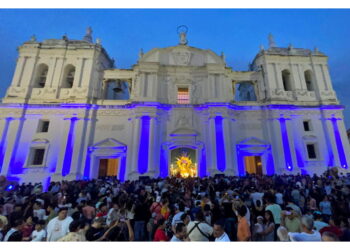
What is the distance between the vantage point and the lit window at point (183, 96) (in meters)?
20.9

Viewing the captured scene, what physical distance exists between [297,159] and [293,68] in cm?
999

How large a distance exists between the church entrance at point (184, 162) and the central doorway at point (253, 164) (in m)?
5.33

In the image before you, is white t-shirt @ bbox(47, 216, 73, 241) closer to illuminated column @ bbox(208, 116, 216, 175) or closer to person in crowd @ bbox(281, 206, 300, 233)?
person in crowd @ bbox(281, 206, 300, 233)

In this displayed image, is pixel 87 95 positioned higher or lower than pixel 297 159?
higher

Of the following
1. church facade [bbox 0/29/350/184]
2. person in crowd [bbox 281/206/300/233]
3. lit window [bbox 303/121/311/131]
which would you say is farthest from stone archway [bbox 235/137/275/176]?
person in crowd [bbox 281/206/300/233]

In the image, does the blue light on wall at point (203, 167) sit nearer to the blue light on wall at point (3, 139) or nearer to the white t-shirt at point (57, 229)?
the white t-shirt at point (57, 229)

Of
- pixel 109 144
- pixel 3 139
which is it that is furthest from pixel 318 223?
pixel 3 139

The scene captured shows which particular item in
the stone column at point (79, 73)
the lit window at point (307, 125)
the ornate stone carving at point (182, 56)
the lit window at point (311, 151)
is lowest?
the lit window at point (311, 151)

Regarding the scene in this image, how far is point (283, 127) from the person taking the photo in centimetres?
1914

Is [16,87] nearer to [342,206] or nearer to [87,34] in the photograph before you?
[87,34]

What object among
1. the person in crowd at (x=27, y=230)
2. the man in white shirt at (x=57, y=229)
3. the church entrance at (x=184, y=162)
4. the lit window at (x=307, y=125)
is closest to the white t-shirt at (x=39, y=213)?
the person in crowd at (x=27, y=230)

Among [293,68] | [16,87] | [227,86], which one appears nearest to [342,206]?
[227,86]

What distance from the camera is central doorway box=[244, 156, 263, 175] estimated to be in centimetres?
1955

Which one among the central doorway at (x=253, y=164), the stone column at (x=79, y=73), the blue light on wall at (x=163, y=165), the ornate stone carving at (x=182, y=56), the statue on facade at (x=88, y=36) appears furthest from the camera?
the statue on facade at (x=88, y=36)
